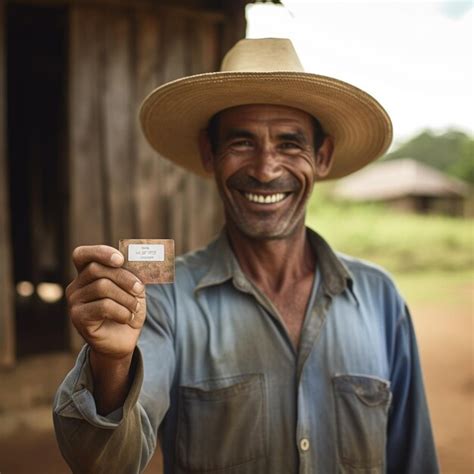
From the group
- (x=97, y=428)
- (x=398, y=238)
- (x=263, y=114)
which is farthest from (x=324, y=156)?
(x=398, y=238)

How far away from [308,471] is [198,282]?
729 mm

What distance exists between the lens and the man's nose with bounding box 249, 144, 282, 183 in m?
1.96

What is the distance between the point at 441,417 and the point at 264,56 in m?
4.15

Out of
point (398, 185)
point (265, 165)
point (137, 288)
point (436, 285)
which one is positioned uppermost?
point (398, 185)

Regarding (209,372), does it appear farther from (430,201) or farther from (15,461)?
(430,201)

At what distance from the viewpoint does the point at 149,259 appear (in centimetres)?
132

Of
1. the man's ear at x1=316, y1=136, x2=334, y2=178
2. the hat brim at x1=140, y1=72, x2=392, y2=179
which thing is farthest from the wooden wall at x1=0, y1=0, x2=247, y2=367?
the man's ear at x1=316, y1=136, x2=334, y2=178

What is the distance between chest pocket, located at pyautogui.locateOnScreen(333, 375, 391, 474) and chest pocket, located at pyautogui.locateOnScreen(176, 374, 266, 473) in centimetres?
28

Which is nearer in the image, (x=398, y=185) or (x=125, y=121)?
(x=125, y=121)

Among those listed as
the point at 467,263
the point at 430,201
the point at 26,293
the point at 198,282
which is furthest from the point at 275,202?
the point at 430,201

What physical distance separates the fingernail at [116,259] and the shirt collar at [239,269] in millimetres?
744

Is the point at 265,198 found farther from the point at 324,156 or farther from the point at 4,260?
the point at 4,260

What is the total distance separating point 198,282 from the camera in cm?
195

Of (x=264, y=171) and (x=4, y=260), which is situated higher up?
(x=264, y=171)
